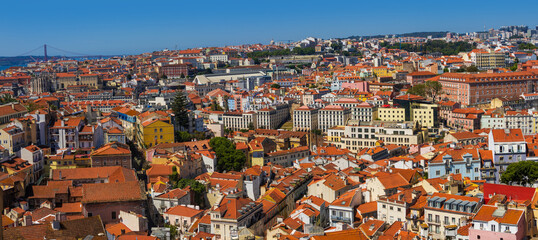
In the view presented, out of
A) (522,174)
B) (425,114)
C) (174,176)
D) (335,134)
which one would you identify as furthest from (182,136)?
(522,174)

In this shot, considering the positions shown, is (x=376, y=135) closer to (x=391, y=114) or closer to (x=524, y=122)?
(x=391, y=114)

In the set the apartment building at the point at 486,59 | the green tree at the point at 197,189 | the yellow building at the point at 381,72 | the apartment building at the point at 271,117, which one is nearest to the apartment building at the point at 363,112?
the apartment building at the point at 271,117

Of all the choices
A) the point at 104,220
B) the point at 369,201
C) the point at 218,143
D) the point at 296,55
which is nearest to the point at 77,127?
the point at 218,143

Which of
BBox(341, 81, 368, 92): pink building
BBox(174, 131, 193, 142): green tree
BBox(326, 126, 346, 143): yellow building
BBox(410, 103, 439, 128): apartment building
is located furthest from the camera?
BBox(341, 81, 368, 92): pink building

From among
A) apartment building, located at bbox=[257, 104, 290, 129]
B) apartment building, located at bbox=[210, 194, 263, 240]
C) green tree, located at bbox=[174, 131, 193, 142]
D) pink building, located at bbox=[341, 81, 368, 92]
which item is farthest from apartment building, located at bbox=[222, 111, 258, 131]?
apartment building, located at bbox=[210, 194, 263, 240]

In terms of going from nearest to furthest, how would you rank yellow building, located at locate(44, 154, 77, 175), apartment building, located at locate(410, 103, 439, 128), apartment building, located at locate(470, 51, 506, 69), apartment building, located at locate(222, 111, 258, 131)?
yellow building, located at locate(44, 154, 77, 175) < apartment building, located at locate(410, 103, 439, 128) < apartment building, located at locate(222, 111, 258, 131) < apartment building, located at locate(470, 51, 506, 69)

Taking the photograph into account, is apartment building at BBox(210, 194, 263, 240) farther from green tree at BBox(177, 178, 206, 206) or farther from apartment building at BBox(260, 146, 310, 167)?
apartment building at BBox(260, 146, 310, 167)
